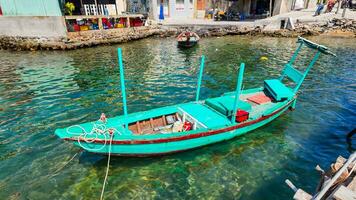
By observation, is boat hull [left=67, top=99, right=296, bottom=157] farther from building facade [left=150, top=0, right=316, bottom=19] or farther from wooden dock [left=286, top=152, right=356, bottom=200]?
building facade [left=150, top=0, right=316, bottom=19]

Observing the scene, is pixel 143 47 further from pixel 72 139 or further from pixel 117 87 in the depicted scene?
pixel 72 139

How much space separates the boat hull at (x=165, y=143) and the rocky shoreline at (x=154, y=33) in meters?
28.3

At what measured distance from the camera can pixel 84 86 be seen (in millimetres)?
19219

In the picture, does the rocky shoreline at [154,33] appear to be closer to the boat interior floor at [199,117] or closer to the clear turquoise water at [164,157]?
the clear turquoise water at [164,157]

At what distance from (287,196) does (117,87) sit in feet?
48.9

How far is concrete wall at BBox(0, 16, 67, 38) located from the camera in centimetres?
3225

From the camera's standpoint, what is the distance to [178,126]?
10836 mm

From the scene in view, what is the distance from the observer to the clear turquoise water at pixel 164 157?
29.5ft

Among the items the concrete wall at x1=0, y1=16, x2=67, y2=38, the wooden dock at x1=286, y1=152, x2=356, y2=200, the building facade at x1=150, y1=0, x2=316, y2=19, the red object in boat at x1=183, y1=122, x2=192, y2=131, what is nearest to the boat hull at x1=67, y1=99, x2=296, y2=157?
the red object in boat at x1=183, y1=122, x2=192, y2=131

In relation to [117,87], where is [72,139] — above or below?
above

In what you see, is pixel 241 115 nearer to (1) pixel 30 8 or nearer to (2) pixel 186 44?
(2) pixel 186 44

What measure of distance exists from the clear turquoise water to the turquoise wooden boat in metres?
0.87

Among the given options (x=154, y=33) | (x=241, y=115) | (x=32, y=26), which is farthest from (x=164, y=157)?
(x=154, y=33)

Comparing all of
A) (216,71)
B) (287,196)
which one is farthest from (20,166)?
(216,71)
